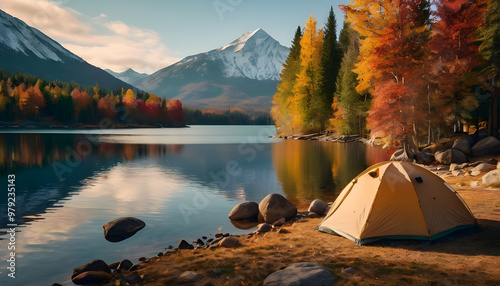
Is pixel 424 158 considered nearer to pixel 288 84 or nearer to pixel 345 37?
pixel 345 37

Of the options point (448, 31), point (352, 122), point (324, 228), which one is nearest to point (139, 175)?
point (324, 228)

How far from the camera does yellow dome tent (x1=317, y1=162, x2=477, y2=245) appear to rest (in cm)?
936

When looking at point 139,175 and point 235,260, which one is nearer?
point 235,260

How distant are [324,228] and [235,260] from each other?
362 centimetres

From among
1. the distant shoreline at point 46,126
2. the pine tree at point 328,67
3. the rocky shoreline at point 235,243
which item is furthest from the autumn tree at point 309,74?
the distant shoreline at point 46,126

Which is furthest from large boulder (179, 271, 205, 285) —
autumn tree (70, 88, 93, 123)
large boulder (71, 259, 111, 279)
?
autumn tree (70, 88, 93, 123)

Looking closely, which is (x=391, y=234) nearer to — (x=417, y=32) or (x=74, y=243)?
(x=74, y=243)

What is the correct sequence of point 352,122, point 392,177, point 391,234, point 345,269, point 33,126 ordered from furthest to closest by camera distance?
point 33,126
point 352,122
point 392,177
point 391,234
point 345,269

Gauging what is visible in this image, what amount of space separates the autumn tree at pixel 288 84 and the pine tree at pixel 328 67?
8.25 metres

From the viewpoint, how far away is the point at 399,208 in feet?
31.2

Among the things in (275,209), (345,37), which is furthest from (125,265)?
(345,37)

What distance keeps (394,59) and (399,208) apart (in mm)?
21068

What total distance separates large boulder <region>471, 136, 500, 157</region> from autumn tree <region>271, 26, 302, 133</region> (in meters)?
40.5

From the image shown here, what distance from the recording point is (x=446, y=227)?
9547mm
